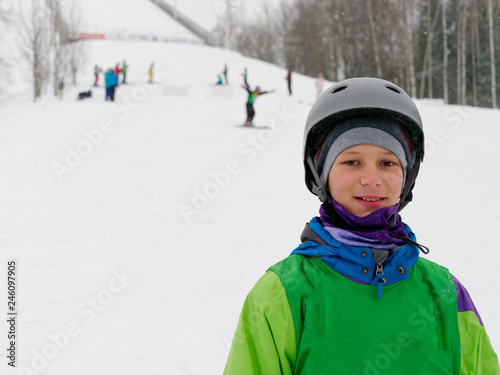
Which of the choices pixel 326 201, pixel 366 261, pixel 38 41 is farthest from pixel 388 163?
pixel 38 41

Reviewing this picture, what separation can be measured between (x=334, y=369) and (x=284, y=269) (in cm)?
32

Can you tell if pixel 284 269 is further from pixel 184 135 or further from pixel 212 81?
pixel 212 81

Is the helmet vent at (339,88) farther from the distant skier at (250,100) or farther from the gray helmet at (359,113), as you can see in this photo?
the distant skier at (250,100)

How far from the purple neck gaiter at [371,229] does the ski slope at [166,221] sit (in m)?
3.41

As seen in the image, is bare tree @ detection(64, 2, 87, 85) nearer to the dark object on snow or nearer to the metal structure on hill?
the dark object on snow

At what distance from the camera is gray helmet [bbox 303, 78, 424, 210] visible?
1708 millimetres

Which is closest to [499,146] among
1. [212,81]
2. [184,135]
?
[184,135]

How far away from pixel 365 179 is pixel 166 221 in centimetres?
784

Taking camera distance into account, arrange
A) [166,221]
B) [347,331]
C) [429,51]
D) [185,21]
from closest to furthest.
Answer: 1. [347,331]
2. [166,221]
3. [429,51]
4. [185,21]

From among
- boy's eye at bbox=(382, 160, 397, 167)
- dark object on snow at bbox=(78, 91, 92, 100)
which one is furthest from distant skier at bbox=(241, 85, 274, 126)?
boy's eye at bbox=(382, 160, 397, 167)

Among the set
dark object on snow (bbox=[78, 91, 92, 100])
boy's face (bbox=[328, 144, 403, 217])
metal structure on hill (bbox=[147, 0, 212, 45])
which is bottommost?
boy's face (bbox=[328, 144, 403, 217])

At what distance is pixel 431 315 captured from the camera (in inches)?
58.3

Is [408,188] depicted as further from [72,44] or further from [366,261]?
[72,44]

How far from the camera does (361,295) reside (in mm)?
1469
